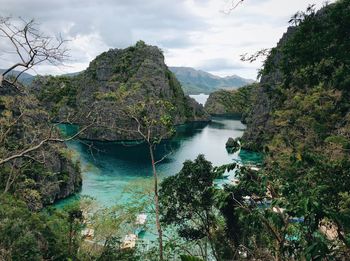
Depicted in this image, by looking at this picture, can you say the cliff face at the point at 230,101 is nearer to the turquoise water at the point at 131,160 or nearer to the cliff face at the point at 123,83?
the cliff face at the point at 123,83

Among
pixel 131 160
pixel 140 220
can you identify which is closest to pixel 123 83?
pixel 131 160

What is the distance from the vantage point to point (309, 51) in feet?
33.0

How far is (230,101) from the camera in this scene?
157 m

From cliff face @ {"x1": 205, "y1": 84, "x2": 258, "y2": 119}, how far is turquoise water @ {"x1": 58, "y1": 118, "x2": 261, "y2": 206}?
185ft

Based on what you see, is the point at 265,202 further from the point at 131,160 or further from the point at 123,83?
the point at 123,83

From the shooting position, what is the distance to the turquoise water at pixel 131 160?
44219 millimetres

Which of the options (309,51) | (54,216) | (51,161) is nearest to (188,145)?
(51,161)

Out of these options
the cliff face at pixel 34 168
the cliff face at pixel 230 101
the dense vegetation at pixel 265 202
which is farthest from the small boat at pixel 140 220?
the cliff face at pixel 230 101

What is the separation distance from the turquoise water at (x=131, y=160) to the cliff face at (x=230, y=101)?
56527 mm

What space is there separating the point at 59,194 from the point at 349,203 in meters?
34.7

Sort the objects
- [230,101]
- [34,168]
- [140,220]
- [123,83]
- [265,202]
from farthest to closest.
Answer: [230,101] → [123,83] → [34,168] → [140,220] → [265,202]

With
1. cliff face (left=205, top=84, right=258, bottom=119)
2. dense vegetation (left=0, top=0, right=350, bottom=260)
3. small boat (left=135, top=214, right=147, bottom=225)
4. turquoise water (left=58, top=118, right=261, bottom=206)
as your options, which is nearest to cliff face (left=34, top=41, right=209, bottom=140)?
turquoise water (left=58, top=118, right=261, bottom=206)

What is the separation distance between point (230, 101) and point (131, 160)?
102m

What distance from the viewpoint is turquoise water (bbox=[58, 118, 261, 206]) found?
4422 cm
